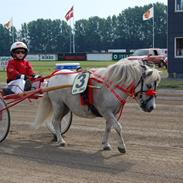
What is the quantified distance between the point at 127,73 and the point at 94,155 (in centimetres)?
139

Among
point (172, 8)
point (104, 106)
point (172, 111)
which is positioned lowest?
point (172, 111)

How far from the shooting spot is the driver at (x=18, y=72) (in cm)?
907

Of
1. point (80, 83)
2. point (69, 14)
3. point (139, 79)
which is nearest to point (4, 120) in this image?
point (80, 83)

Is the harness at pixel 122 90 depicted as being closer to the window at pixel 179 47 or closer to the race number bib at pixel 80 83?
the race number bib at pixel 80 83

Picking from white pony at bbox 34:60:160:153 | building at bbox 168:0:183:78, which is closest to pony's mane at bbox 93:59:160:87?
white pony at bbox 34:60:160:153

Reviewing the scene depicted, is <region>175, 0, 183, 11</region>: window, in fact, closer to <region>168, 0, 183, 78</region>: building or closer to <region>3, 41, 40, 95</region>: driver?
<region>168, 0, 183, 78</region>: building

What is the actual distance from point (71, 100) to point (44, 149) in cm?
95

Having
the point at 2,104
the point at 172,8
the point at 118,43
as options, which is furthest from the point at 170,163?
the point at 118,43

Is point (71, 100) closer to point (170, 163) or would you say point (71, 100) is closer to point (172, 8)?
point (170, 163)

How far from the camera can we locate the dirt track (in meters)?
6.08

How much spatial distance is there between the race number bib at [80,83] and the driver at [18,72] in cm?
158

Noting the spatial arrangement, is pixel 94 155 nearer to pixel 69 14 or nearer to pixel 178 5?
pixel 178 5

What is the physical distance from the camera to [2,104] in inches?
348

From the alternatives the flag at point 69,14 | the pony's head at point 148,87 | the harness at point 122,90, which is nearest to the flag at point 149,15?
the flag at point 69,14
